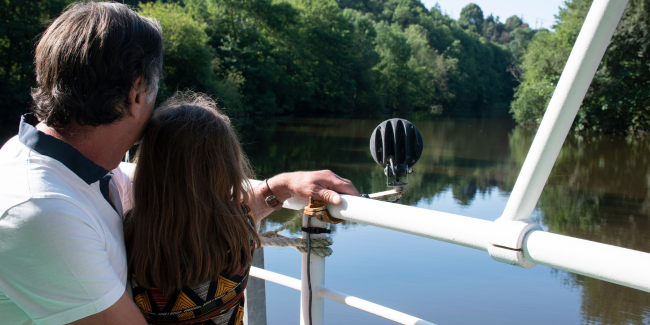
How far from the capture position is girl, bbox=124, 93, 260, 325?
1.00 meters

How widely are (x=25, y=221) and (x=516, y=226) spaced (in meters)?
0.73

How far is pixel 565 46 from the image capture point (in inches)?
844

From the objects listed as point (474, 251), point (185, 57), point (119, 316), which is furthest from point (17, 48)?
point (119, 316)

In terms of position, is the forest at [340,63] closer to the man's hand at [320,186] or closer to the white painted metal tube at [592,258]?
the man's hand at [320,186]

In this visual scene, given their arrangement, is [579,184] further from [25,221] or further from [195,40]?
[195,40]

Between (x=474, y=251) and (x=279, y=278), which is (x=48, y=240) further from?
(x=474, y=251)

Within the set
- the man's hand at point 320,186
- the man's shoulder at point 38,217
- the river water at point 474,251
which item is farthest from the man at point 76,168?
the river water at point 474,251

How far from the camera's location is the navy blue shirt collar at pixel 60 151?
85 centimetres

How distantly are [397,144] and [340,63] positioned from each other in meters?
39.9

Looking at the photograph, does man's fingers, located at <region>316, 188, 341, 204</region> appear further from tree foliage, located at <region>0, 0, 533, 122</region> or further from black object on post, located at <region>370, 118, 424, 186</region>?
tree foliage, located at <region>0, 0, 533, 122</region>

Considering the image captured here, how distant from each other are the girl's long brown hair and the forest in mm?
4989

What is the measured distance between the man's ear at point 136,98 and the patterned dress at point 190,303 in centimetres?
34

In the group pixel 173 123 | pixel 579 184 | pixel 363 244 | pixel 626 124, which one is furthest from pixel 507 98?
pixel 173 123

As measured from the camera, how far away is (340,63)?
40.4m
